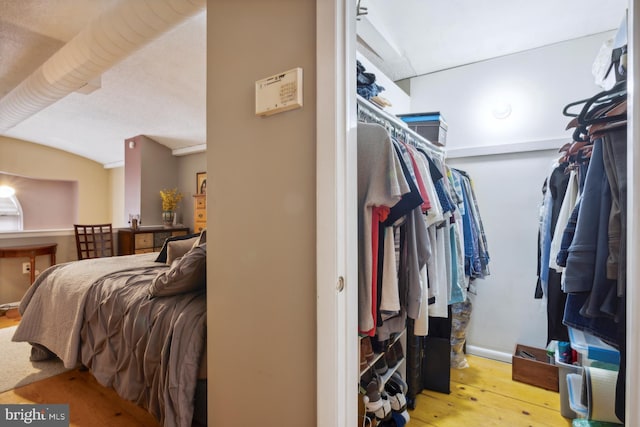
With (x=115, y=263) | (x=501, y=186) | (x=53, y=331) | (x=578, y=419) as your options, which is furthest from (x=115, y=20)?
(x=578, y=419)

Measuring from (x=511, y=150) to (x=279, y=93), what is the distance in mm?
2159

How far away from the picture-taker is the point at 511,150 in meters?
2.47

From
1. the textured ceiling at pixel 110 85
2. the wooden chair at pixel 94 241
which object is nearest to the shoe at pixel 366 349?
the textured ceiling at pixel 110 85

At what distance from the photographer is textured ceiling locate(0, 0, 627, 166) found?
197 centimetres

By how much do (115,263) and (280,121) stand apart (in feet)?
7.20

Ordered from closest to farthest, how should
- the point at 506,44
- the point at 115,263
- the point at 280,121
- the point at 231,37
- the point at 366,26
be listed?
the point at 280,121 → the point at 231,37 → the point at 366,26 → the point at 506,44 → the point at 115,263

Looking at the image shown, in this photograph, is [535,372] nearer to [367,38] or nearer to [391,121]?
[391,121]

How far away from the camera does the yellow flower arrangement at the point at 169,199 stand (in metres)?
5.59

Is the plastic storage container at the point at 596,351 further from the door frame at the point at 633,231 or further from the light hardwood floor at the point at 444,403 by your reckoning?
the door frame at the point at 633,231

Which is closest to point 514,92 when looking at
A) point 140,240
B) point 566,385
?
point 566,385

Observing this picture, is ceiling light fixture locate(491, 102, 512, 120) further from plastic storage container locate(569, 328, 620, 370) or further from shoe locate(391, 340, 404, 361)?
shoe locate(391, 340, 404, 361)

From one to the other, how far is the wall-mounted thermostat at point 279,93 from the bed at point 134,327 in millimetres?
851

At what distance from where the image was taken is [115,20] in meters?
1.99

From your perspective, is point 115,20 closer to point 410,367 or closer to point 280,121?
point 280,121
